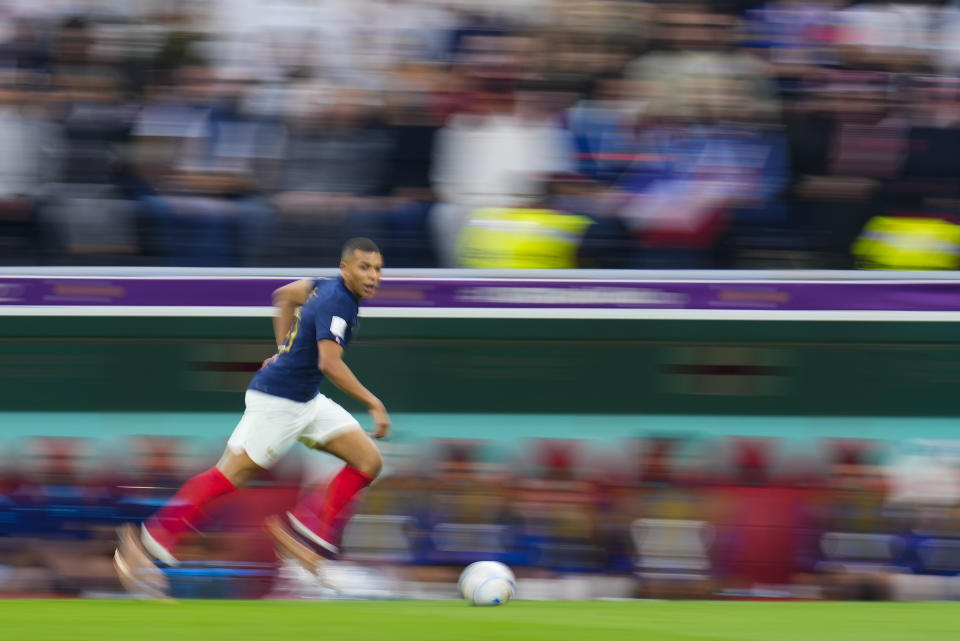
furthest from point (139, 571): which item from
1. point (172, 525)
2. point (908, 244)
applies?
point (908, 244)

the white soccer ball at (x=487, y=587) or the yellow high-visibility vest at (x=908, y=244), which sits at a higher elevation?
the yellow high-visibility vest at (x=908, y=244)

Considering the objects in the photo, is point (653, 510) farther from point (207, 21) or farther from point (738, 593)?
point (207, 21)

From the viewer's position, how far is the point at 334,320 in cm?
674

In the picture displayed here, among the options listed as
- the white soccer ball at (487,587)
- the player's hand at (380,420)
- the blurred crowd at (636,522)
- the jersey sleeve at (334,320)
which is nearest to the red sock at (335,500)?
the player's hand at (380,420)

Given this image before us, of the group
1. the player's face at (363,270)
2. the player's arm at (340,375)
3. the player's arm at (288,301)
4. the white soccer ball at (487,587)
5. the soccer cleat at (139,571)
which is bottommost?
the soccer cleat at (139,571)

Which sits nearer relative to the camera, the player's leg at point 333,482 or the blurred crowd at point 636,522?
the player's leg at point 333,482

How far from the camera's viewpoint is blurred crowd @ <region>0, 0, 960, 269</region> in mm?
8117

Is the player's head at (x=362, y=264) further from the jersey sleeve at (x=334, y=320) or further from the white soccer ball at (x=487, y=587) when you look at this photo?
the white soccer ball at (x=487, y=587)

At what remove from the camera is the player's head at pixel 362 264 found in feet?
22.2

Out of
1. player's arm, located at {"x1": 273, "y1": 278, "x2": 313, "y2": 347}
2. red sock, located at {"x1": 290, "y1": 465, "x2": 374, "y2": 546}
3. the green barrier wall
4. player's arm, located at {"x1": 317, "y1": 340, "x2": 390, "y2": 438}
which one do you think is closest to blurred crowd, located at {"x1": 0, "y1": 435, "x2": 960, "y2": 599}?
the green barrier wall

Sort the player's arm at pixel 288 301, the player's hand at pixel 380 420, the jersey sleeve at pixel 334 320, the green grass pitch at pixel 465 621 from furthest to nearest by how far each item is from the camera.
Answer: the player's arm at pixel 288 301
the jersey sleeve at pixel 334 320
the player's hand at pixel 380 420
the green grass pitch at pixel 465 621

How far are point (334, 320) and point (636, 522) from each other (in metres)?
2.16

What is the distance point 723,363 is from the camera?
26.3 ft

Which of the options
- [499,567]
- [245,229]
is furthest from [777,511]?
[245,229]
